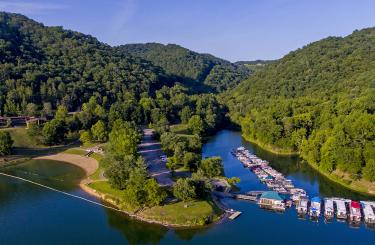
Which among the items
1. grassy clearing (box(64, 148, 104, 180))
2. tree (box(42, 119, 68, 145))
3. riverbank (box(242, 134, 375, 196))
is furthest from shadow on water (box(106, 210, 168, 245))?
tree (box(42, 119, 68, 145))

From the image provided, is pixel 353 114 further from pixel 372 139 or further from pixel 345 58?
pixel 345 58

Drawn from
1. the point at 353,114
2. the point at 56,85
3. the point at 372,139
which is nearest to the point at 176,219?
the point at 372,139

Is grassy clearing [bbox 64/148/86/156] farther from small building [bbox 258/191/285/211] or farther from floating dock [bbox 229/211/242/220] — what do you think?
small building [bbox 258/191/285/211]

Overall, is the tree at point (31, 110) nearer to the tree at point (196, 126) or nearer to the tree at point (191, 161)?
the tree at point (196, 126)

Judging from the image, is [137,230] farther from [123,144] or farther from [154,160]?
[154,160]

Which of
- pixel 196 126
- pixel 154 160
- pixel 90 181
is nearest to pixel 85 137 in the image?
pixel 154 160

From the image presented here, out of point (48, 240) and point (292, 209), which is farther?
point (292, 209)
